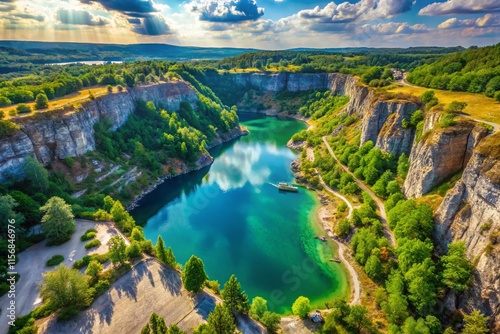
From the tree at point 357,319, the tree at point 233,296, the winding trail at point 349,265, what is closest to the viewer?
the tree at point 357,319

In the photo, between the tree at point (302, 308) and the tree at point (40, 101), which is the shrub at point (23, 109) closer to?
the tree at point (40, 101)

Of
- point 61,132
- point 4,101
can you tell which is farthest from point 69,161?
point 4,101

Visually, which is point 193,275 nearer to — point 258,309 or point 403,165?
point 258,309

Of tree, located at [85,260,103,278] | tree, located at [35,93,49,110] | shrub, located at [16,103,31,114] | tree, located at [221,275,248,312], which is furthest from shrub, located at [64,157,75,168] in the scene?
tree, located at [221,275,248,312]

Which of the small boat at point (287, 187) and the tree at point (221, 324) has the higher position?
the tree at point (221, 324)

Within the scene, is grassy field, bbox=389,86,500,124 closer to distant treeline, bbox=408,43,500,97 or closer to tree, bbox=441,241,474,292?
distant treeline, bbox=408,43,500,97

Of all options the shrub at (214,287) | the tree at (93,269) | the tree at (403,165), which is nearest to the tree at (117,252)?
the tree at (93,269)

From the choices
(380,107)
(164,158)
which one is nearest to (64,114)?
(164,158)
